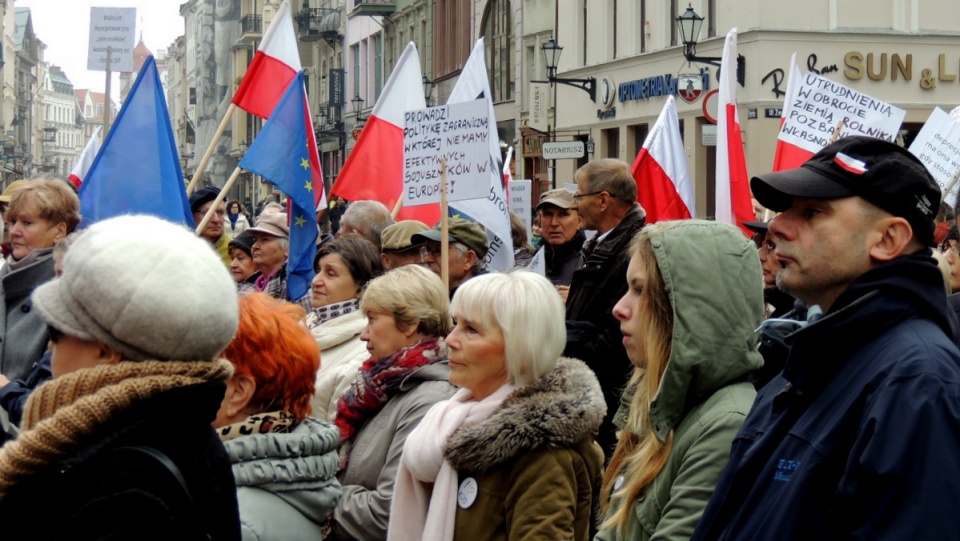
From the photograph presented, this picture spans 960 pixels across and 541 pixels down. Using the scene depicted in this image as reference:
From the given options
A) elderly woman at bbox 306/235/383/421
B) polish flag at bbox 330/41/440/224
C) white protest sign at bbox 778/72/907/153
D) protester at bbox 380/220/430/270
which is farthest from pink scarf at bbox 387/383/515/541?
polish flag at bbox 330/41/440/224

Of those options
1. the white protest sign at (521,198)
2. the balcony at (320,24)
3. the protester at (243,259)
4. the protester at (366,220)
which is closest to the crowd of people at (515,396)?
the protester at (366,220)

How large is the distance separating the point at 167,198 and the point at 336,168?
46882 mm

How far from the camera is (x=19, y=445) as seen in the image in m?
2.25

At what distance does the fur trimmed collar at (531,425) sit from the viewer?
3.58m

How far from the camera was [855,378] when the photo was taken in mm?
2539

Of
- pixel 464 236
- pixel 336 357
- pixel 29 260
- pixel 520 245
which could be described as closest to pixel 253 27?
pixel 520 245

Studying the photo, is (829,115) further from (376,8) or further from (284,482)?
(376,8)

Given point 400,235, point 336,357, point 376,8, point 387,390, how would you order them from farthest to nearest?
point 376,8
point 400,235
point 336,357
point 387,390

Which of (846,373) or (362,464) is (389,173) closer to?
(362,464)

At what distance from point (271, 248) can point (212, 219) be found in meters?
0.82

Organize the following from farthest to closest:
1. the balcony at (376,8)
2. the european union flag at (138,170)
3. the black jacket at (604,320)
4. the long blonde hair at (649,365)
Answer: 1. the balcony at (376,8)
2. the european union flag at (138,170)
3. the black jacket at (604,320)
4. the long blonde hair at (649,365)

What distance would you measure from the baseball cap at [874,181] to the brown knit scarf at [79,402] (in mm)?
1227

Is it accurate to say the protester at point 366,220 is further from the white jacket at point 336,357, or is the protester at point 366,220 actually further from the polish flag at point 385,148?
the white jacket at point 336,357

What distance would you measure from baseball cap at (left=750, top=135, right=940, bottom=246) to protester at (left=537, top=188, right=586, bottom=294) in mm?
4954
